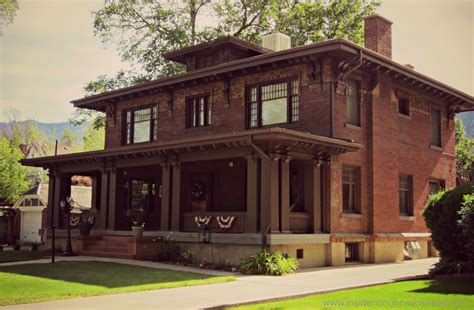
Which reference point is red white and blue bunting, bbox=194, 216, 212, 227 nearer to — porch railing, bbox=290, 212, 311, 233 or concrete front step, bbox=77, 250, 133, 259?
concrete front step, bbox=77, 250, 133, 259

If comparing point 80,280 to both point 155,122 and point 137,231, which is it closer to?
point 137,231

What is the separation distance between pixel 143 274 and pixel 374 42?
49.1 ft

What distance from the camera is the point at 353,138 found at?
22.3m

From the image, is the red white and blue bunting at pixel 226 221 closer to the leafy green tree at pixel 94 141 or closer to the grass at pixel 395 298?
the grass at pixel 395 298

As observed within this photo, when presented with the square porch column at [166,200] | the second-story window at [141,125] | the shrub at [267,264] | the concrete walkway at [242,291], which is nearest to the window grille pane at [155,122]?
the second-story window at [141,125]

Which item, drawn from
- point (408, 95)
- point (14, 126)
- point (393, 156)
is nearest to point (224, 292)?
point (393, 156)

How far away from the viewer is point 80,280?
14.8 m

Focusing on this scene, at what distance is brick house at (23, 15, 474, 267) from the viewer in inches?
777

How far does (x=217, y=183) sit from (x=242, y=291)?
1177cm

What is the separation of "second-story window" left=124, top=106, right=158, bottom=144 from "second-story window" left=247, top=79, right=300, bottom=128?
6103mm

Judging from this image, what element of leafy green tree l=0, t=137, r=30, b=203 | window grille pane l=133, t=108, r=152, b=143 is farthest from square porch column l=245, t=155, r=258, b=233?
leafy green tree l=0, t=137, r=30, b=203

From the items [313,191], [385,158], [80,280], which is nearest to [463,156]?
[385,158]

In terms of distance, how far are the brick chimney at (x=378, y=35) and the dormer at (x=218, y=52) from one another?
442 cm

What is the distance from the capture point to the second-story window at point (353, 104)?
885 inches
